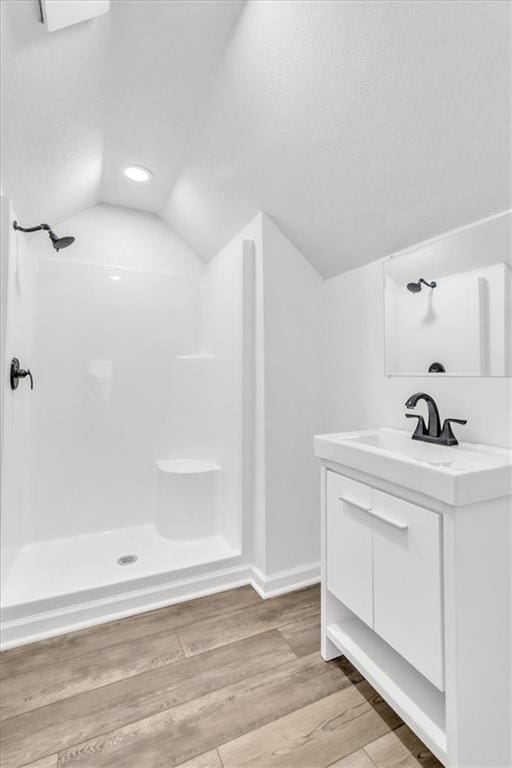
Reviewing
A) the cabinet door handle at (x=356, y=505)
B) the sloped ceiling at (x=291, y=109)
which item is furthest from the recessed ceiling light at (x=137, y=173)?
the cabinet door handle at (x=356, y=505)

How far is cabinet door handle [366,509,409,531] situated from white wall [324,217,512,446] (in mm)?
514

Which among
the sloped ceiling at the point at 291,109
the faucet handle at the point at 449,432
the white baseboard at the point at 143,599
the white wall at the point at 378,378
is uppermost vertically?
the sloped ceiling at the point at 291,109

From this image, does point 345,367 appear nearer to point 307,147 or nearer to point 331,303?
point 331,303

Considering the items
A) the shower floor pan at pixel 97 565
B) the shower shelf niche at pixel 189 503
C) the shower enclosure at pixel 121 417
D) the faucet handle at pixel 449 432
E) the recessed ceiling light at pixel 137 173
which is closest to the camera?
the faucet handle at pixel 449 432

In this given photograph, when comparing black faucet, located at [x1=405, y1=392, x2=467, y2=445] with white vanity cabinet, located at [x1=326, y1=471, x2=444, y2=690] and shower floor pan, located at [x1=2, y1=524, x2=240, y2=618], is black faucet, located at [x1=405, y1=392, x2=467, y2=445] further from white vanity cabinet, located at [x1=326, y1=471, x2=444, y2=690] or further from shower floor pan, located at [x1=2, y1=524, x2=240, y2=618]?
shower floor pan, located at [x1=2, y1=524, x2=240, y2=618]

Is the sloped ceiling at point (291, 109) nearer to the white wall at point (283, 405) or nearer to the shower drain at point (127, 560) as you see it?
the white wall at point (283, 405)

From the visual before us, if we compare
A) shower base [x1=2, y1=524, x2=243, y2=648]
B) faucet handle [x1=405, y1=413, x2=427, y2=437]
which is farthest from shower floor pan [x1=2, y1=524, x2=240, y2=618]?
faucet handle [x1=405, y1=413, x2=427, y2=437]

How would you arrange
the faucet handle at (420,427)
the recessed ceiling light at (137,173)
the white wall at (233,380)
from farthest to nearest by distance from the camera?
the recessed ceiling light at (137,173) → the white wall at (233,380) → the faucet handle at (420,427)

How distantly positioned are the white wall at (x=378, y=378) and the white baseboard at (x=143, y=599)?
894 mm

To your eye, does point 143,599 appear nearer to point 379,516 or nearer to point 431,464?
point 379,516

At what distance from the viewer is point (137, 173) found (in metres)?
2.25

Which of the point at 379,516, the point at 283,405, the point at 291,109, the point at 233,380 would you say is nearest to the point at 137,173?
the point at 291,109

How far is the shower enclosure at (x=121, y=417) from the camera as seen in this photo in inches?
75.3

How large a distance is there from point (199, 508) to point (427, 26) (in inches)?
96.9
